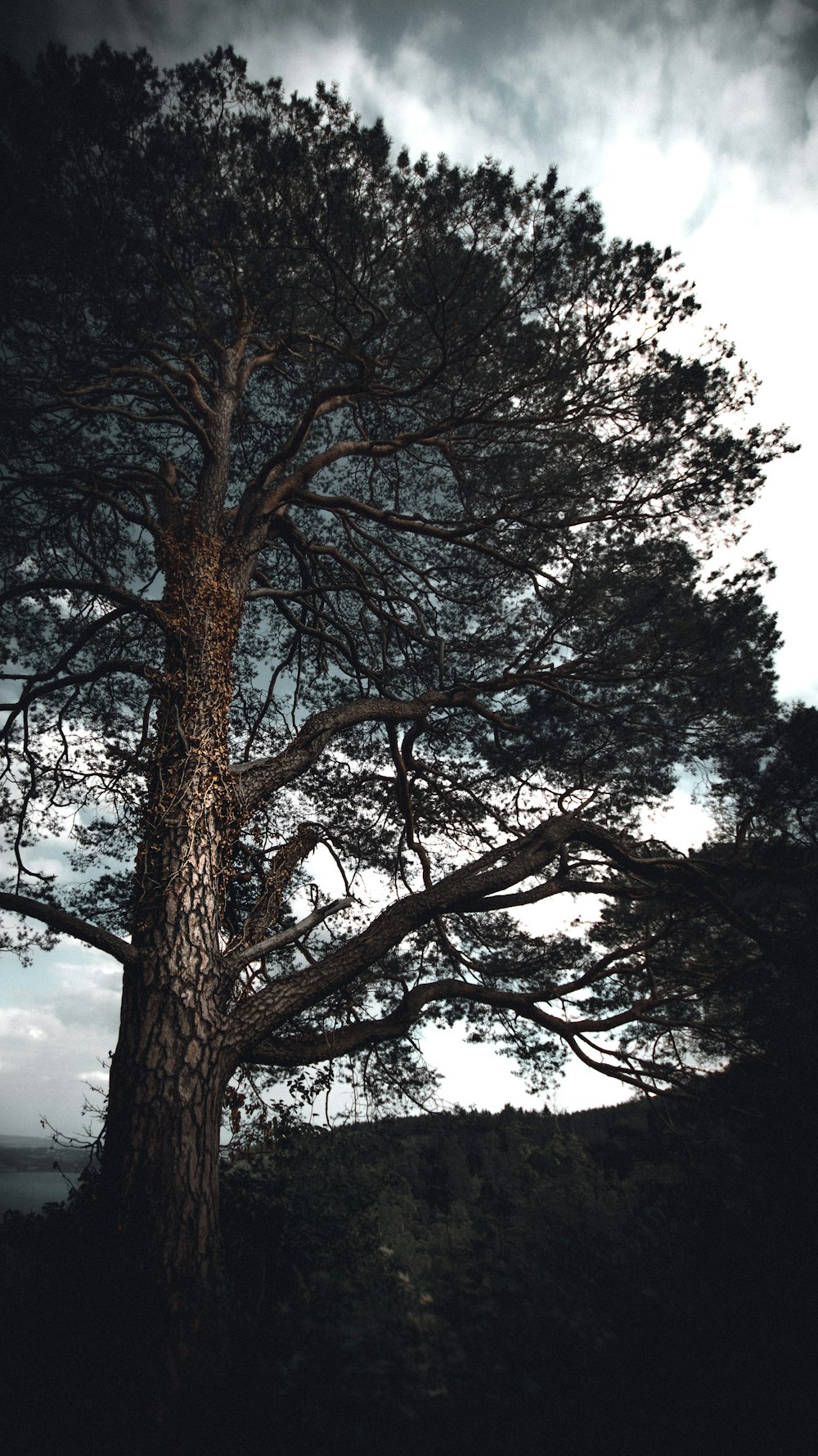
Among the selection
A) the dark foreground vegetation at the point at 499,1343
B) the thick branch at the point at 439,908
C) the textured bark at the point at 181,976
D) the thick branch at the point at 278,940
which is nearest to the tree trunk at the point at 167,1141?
the textured bark at the point at 181,976

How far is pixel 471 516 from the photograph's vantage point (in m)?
6.67

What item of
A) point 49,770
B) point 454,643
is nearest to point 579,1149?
point 454,643

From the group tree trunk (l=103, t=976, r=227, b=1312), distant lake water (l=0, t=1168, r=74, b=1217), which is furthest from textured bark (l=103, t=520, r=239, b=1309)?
distant lake water (l=0, t=1168, r=74, b=1217)

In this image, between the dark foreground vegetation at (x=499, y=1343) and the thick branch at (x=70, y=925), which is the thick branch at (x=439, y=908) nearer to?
the thick branch at (x=70, y=925)

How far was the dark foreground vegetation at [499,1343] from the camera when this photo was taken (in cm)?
203

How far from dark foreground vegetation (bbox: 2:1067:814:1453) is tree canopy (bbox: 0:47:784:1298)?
37.3 inches

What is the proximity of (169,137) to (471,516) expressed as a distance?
12.3ft

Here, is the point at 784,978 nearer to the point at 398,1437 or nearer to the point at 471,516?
the point at 398,1437

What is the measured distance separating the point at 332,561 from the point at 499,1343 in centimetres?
679

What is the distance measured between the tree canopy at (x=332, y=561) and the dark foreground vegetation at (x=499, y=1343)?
95 cm

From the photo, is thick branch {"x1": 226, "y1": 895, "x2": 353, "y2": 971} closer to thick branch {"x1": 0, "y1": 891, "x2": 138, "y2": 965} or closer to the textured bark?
the textured bark

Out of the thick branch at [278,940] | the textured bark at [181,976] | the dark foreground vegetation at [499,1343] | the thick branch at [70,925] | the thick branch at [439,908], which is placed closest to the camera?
the dark foreground vegetation at [499,1343]

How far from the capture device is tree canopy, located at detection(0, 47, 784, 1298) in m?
4.95

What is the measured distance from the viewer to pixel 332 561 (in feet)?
25.4
